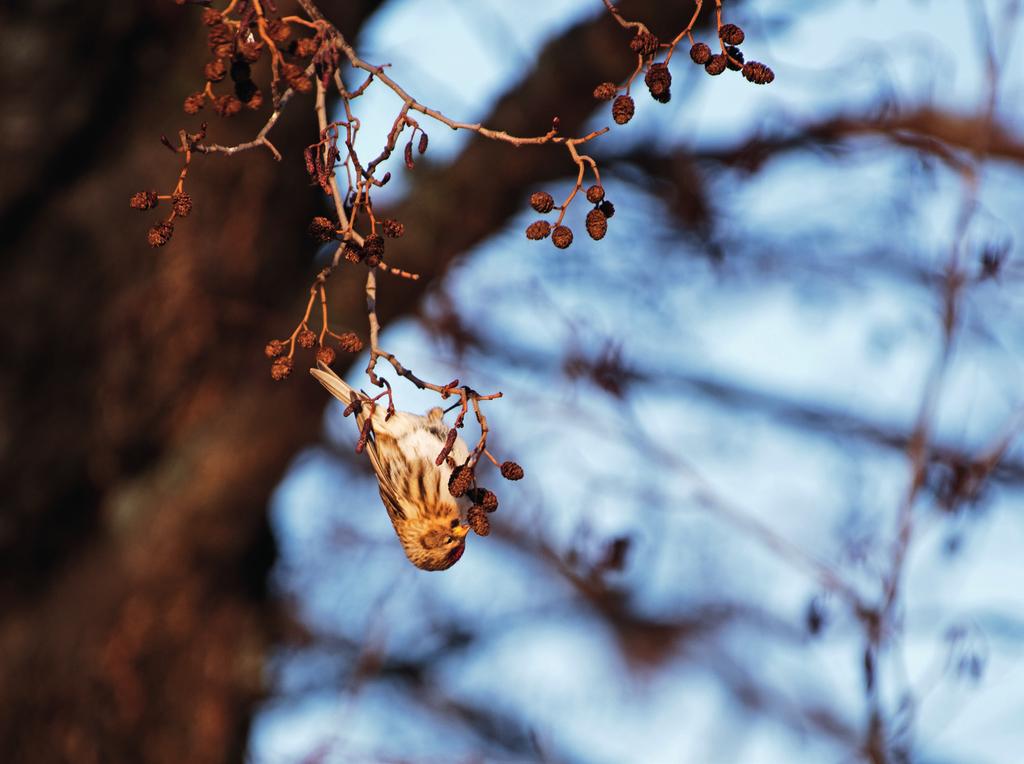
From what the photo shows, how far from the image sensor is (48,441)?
305cm

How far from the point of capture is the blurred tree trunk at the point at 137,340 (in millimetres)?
2988

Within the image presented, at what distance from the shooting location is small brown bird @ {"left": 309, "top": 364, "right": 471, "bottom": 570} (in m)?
1.29

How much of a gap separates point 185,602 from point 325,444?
1.87 metres

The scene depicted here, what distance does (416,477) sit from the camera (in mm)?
1467

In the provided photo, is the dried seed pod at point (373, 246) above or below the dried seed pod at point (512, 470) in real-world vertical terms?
above

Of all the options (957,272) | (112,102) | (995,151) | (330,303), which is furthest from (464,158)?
(995,151)

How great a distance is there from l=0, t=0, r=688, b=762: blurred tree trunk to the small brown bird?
137 centimetres

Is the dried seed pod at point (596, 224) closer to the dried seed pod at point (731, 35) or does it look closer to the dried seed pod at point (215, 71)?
the dried seed pod at point (731, 35)

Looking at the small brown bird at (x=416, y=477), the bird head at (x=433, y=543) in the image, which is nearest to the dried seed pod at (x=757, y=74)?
the small brown bird at (x=416, y=477)

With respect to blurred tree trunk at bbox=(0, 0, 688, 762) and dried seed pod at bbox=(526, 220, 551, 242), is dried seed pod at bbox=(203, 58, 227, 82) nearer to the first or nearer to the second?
dried seed pod at bbox=(526, 220, 551, 242)

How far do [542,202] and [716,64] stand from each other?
0.60ft

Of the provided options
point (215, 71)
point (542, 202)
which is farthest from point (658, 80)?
point (215, 71)

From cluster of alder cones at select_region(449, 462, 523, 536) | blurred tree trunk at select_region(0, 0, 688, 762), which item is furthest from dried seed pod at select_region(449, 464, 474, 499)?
blurred tree trunk at select_region(0, 0, 688, 762)

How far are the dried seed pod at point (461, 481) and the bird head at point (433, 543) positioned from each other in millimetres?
501
